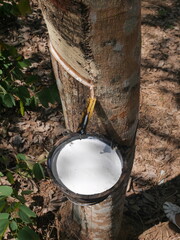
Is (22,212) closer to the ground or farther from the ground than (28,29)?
closer to the ground

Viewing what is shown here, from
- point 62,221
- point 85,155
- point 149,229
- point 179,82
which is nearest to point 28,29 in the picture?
point 179,82

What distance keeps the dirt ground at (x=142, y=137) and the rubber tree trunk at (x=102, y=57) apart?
153cm

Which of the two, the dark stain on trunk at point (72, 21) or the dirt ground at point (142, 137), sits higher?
the dark stain on trunk at point (72, 21)

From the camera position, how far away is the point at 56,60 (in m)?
1.18

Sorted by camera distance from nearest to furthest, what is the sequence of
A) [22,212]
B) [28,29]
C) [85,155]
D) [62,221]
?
1. [85,155]
2. [22,212]
3. [62,221]
4. [28,29]

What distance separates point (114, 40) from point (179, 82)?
309 centimetres

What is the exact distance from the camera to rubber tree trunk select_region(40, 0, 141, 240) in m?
0.90

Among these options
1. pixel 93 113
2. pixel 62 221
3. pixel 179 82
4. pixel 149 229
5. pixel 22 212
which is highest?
pixel 93 113

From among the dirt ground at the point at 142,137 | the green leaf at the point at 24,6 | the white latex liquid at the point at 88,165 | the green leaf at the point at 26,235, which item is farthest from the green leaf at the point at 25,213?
the green leaf at the point at 24,6

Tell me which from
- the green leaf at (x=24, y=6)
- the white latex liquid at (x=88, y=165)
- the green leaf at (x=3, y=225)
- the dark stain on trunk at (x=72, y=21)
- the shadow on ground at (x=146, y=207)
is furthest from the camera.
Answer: the shadow on ground at (x=146, y=207)

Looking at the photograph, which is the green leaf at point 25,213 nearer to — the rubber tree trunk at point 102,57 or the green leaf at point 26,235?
the green leaf at point 26,235

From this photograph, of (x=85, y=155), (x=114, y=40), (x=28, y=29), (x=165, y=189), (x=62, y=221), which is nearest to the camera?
(x=114, y=40)

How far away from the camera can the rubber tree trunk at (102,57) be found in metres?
0.90

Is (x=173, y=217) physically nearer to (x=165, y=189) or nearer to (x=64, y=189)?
(x=165, y=189)
